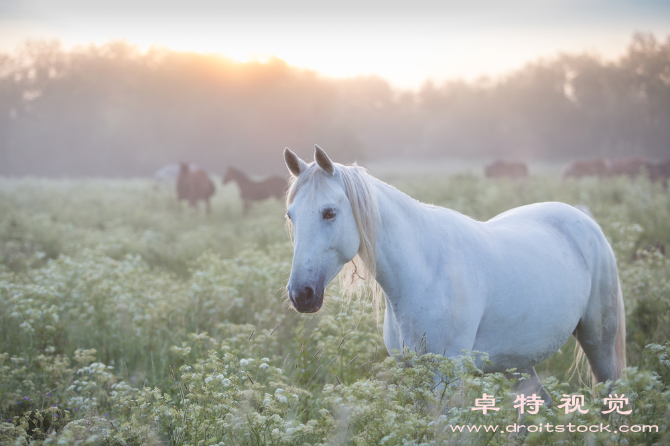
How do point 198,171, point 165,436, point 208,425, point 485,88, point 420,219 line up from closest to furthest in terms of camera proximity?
point 208,425 → point 165,436 → point 420,219 → point 198,171 → point 485,88

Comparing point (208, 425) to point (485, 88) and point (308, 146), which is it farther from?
point (485, 88)

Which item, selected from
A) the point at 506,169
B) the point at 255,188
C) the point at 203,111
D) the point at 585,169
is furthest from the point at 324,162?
the point at 203,111

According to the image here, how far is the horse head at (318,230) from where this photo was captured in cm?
199

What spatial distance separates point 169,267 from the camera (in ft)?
24.9

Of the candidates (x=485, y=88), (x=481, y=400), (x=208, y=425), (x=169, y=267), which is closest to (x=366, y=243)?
(x=481, y=400)

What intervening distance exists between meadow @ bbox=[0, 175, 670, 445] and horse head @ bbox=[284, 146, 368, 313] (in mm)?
459

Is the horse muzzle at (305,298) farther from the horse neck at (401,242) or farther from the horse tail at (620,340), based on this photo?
the horse tail at (620,340)

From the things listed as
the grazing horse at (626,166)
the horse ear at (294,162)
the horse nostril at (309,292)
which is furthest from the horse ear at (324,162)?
the grazing horse at (626,166)

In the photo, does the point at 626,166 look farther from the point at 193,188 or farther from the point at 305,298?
the point at 305,298

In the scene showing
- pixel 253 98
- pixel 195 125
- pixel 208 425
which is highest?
pixel 253 98

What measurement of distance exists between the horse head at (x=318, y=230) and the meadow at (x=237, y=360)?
1.50 ft

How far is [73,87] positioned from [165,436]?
38.4 metres

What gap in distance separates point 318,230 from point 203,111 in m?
34.2

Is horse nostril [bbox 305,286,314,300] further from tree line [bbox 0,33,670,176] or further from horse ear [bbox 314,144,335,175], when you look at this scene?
tree line [bbox 0,33,670,176]
